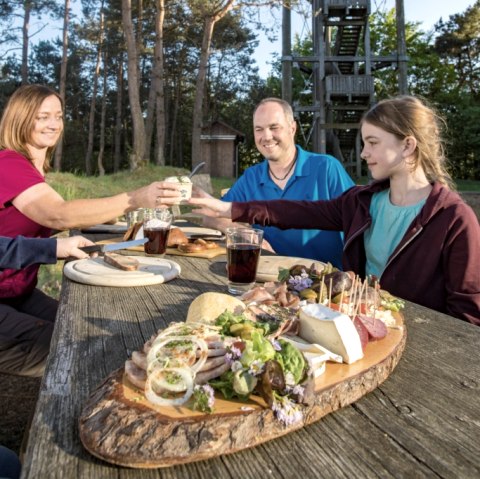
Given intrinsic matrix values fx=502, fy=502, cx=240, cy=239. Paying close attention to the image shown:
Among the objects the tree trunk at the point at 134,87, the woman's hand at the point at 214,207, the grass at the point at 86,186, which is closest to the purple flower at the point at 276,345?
the woman's hand at the point at 214,207

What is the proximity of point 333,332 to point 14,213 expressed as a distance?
2.26 meters

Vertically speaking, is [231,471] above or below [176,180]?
below

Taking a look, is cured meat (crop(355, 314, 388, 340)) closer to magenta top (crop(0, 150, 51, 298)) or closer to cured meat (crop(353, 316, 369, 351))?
cured meat (crop(353, 316, 369, 351))

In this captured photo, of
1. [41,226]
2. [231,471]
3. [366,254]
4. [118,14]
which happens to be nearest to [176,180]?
[41,226]

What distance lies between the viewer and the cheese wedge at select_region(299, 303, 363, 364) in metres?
1.23

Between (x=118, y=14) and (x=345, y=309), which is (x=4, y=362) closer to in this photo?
(x=345, y=309)

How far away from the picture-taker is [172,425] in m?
0.92

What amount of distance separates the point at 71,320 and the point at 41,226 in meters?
1.56

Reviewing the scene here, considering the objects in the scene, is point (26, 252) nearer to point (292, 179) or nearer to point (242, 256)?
point (242, 256)

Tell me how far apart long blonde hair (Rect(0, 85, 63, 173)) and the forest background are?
14.3 metres

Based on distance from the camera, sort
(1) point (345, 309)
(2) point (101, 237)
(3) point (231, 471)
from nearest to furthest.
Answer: (3) point (231, 471)
(1) point (345, 309)
(2) point (101, 237)

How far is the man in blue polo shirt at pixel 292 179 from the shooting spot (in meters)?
4.07

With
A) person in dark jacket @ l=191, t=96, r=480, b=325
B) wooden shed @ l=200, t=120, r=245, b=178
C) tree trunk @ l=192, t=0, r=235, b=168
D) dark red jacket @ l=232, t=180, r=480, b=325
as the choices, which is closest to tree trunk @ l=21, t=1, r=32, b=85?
tree trunk @ l=192, t=0, r=235, b=168

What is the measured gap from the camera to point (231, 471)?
878 millimetres
